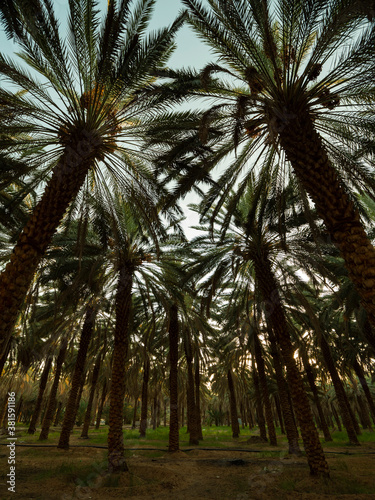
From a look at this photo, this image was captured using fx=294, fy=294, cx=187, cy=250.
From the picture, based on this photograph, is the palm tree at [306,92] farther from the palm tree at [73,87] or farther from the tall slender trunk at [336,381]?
the tall slender trunk at [336,381]

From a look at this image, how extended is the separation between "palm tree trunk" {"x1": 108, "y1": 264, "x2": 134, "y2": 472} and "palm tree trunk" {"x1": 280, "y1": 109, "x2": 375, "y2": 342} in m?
→ 7.00

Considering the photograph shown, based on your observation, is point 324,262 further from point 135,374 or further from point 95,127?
point 135,374

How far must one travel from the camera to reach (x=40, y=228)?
5250 mm

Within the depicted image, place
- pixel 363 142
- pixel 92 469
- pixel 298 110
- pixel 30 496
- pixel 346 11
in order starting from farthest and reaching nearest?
1. pixel 92 469
2. pixel 363 142
3. pixel 30 496
4. pixel 298 110
5. pixel 346 11

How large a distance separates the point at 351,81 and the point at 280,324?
6.57m

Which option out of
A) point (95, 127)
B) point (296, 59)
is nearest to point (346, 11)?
point (296, 59)

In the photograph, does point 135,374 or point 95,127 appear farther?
point 135,374

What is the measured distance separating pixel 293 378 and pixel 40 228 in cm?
771

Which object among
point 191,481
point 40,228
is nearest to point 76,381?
point 191,481

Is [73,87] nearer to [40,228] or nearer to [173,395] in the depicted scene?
[40,228]

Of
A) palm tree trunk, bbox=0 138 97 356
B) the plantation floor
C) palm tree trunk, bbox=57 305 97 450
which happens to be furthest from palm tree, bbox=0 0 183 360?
palm tree trunk, bbox=57 305 97 450

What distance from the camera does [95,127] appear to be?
6.58 meters

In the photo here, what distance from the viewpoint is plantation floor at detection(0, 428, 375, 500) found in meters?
6.73

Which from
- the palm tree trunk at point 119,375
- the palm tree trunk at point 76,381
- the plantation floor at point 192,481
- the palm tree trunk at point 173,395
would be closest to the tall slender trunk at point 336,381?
the plantation floor at point 192,481
